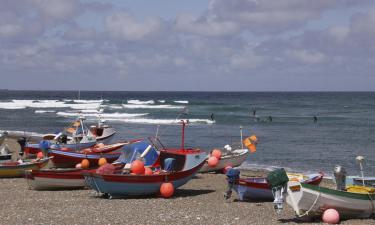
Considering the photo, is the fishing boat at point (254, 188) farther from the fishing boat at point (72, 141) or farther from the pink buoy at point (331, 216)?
the fishing boat at point (72, 141)

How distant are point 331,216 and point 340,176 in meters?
1.26

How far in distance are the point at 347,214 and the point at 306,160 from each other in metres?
13.1

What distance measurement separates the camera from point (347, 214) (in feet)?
47.9

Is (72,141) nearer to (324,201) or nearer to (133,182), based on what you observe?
(133,182)

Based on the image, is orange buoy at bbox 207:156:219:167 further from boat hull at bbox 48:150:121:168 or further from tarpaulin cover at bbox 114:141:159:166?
tarpaulin cover at bbox 114:141:159:166

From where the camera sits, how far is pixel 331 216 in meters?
14.0

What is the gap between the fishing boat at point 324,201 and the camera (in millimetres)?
13961

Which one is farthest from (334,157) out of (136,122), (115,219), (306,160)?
(136,122)

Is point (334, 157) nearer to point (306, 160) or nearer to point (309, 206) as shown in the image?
point (306, 160)

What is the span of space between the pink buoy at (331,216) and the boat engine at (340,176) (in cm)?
Result: 100

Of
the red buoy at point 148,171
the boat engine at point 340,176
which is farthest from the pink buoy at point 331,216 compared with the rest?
the red buoy at point 148,171

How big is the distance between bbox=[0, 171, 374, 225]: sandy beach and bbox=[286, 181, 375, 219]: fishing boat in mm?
295

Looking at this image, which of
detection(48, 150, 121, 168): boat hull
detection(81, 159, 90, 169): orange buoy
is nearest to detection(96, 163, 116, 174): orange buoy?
detection(81, 159, 90, 169): orange buoy

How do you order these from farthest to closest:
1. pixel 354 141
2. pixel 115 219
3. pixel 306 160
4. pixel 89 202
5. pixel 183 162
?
1. pixel 354 141
2. pixel 306 160
3. pixel 183 162
4. pixel 89 202
5. pixel 115 219
